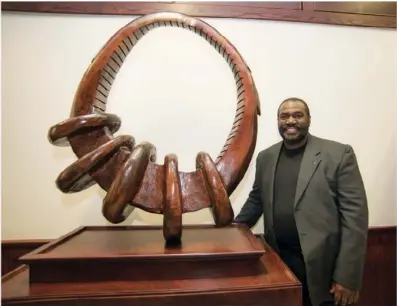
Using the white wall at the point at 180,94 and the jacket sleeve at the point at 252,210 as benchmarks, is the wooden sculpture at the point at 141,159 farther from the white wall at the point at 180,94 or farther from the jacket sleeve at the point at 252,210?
the white wall at the point at 180,94

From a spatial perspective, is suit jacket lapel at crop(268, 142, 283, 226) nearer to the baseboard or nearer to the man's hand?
the man's hand

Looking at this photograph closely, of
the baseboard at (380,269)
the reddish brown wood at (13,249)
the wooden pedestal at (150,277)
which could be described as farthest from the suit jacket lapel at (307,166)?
the reddish brown wood at (13,249)

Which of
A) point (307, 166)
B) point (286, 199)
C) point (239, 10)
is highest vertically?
point (239, 10)

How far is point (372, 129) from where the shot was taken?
62.4 inches

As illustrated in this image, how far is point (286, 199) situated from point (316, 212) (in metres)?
0.11

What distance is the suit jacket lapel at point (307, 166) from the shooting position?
1051mm

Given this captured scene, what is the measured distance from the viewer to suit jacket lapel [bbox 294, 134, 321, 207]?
1051 millimetres

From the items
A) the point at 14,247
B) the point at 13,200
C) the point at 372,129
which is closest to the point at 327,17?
the point at 372,129

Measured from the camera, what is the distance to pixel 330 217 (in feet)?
3.40

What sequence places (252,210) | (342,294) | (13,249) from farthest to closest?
1. (13,249)
2. (252,210)
3. (342,294)

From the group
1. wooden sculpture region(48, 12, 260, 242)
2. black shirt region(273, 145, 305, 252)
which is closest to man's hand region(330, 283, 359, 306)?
black shirt region(273, 145, 305, 252)

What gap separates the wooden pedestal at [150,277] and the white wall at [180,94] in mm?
712

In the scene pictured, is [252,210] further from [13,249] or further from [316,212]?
[13,249]

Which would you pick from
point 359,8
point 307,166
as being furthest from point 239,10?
point 307,166
